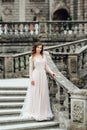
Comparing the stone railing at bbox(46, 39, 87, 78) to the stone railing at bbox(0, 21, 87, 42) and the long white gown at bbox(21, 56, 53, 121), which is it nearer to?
the long white gown at bbox(21, 56, 53, 121)

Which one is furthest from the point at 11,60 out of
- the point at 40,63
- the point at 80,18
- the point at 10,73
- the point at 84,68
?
the point at 80,18

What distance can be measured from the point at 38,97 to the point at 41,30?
500 inches

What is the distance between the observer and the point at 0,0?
40.1 m

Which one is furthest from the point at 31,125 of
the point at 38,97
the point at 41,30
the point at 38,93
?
the point at 41,30

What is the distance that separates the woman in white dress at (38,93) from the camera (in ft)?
50.8

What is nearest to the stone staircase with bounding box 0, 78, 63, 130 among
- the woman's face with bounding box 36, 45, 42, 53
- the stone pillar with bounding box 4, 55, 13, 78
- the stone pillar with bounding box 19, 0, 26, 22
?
the woman's face with bounding box 36, 45, 42, 53

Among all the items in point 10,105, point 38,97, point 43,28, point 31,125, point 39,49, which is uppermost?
point 43,28

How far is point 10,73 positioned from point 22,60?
840 mm

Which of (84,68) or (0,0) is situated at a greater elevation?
(0,0)

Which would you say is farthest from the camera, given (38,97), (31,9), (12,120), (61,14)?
(61,14)

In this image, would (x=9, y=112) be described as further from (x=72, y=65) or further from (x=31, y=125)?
(x=72, y=65)

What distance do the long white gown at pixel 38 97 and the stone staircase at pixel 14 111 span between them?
0.72 feet

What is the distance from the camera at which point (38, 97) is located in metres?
15.6

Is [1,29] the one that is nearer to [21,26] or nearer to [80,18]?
[21,26]
